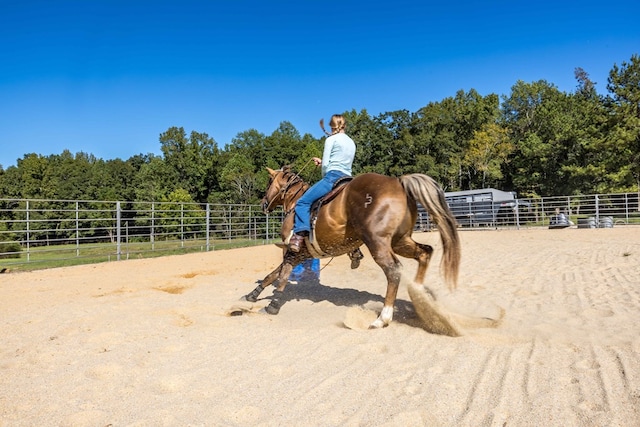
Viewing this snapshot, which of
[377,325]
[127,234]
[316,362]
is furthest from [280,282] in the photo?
[127,234]

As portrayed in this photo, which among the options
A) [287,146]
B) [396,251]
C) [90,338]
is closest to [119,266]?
[90,338]

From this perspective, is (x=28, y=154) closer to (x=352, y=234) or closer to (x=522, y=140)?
(x=522, y=140)

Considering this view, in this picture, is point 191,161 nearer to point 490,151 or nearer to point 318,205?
point 490,151

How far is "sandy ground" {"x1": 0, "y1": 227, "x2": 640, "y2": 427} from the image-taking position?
2.41m

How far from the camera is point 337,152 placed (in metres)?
5.21

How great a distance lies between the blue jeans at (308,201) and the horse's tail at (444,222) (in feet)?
3.81

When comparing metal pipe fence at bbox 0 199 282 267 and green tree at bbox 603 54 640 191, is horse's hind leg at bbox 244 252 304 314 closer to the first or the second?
metal pipe fence at bbox 0 199 282 267

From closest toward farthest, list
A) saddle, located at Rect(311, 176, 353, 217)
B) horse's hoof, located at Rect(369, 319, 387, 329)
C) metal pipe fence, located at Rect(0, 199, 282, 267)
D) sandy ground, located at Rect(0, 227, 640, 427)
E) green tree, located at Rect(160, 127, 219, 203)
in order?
sandy ground, located at Rect(0, 227, 640, 427)
horse's hoof, located at Rect(369, 319, 387, 329)
saddle, located at Rect(311, 176, 353, 217)
metal pipe fence, located at Rect(0, 199, 282, 267)
green tree, located at Rect(160, 127, 219, 203)

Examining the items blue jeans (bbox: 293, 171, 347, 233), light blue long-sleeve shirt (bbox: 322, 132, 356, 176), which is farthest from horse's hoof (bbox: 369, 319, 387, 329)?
light blue long-sleeve shirt (bbox: 322, 132, 356, 176)

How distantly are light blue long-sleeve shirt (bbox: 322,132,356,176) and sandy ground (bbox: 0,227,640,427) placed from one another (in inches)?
70.6

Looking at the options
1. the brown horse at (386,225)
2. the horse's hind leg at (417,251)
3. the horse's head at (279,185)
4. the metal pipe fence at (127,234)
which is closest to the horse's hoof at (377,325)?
the brown horse at (386,225)

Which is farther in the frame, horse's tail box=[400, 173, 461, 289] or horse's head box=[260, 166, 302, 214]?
horse's head box=[260, 166, 302, 214]

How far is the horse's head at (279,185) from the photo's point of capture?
6066mm

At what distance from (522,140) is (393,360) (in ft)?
172
